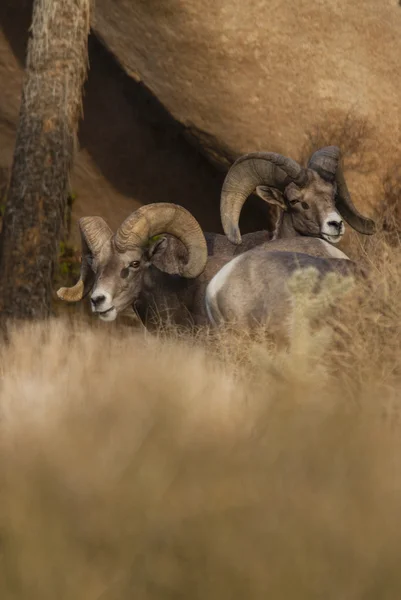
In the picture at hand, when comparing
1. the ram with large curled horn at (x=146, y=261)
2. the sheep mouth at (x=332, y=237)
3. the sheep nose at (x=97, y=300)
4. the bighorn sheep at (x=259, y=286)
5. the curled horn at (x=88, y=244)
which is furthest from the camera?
the sheep mouth at (x=332, y=237)

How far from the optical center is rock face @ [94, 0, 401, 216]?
1101 centimetres

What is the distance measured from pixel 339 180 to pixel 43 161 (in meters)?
2.68

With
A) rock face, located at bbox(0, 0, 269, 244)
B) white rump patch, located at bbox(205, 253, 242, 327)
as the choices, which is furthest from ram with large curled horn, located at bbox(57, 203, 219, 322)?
rock face, located at bbox(0, 0, 269, 244)

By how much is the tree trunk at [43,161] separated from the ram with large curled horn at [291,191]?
148 centimetres

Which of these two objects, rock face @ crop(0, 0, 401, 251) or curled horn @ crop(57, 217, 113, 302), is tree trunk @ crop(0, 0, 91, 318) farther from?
Result: rock face @ crop(0, 0, 401, 251)

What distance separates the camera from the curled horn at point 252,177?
9.86 metres

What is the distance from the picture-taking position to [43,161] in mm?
9820

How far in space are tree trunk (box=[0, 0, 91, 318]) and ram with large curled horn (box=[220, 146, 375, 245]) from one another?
4.86 ft

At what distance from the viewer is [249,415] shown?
17.4 ft

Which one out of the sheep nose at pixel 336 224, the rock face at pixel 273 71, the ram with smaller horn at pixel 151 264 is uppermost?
the rock face at pixel 273 71

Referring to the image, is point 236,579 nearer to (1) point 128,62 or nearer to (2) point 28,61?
(2) point 28,61

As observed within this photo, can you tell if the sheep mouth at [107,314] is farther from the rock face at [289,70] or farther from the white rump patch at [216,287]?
the rock face at [289,70]

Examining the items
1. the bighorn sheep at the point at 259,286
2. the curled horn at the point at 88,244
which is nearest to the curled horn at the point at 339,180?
the curled horn at the point at 88,244

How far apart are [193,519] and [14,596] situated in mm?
719
